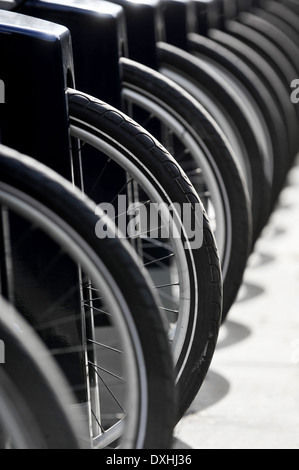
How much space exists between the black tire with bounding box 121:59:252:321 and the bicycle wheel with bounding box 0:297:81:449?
1862mm

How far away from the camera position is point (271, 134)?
234 inches

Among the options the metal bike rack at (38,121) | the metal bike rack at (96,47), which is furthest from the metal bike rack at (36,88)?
the metal bike rack at (96,47)

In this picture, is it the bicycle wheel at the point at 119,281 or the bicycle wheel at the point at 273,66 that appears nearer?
the bicycle wheel at the point at 119,281

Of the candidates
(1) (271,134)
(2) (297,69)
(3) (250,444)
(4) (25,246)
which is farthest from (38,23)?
(2) (297,69)

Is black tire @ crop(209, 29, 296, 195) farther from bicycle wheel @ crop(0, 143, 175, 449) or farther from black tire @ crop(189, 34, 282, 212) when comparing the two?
bicycle wheel @ crop(0, 143, 175, 449)

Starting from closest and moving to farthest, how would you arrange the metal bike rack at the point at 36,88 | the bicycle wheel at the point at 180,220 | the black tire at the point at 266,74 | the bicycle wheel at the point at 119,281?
the bicycle wheel at the point at 119,281 < the metal bike rack at the point at 36,88 < the bicycle wheel at the point at 180,220 < the black tire at the point at 266,74

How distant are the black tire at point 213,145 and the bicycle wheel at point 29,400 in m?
1.86

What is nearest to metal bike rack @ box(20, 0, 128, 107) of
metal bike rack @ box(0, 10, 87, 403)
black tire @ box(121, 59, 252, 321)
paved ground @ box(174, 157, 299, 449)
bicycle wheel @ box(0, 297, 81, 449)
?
black tire @ box(121, 59, 252, 321)

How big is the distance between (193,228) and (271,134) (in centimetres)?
279

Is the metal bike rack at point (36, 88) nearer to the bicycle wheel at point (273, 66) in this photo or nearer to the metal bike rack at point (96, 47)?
the metal bike rack at point (96, 47)

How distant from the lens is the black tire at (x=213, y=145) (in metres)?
3.98

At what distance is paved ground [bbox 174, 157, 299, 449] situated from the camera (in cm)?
373

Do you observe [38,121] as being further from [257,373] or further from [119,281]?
[257,373]

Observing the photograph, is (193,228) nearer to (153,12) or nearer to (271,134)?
(153,12)
